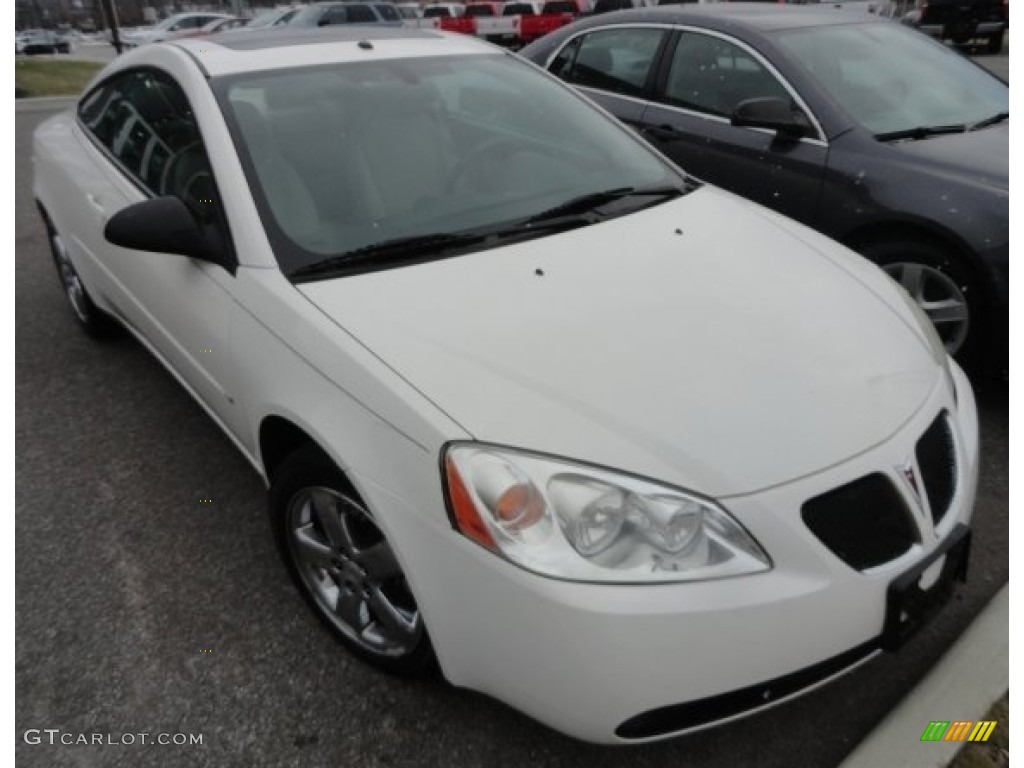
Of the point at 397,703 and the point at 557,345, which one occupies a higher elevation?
the point at 557,345

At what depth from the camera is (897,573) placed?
1639mm

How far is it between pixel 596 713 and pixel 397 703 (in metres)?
0.69

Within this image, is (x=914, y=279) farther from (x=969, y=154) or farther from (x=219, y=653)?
(x=219, y=653)

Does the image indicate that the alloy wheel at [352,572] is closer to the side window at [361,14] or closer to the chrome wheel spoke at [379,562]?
the chrome wheel spoke at [379,562]

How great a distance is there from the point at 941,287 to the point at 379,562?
2.59 meters

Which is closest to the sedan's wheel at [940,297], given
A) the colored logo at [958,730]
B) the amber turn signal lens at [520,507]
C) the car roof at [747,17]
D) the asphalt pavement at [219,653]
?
the asphalt pavement at [219,653]

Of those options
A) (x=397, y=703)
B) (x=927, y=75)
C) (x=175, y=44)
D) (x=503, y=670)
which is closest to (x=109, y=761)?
(x=397, y=703)

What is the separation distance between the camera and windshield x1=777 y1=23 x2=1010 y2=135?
12.2 feet

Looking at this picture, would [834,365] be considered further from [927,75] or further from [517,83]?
[927,75]

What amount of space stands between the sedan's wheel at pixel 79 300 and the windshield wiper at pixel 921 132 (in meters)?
3.60

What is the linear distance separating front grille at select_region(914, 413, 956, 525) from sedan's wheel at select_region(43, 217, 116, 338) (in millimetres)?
3495

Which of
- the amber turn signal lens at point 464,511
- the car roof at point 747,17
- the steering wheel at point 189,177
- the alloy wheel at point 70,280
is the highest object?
the car roof at point 747,17

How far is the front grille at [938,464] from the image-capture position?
178 centimetres

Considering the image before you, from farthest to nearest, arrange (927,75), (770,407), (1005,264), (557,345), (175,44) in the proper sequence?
(927,75)
(1005,264)
(175,44)
(557,345)
(770,407)
